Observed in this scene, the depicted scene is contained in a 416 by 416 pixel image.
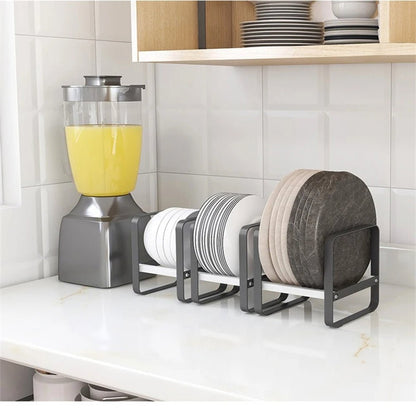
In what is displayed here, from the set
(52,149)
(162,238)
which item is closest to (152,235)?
(162,238)

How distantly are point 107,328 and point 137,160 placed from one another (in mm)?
491

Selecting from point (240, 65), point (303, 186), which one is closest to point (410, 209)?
point (303, 186)

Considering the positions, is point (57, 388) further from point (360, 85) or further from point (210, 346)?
point (360, 85)

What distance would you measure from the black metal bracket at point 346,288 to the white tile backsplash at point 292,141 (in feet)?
1.18

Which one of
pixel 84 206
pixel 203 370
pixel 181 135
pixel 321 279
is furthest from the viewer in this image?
pixel 181 135

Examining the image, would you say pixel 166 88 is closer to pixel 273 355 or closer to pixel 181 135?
pixel 181 135

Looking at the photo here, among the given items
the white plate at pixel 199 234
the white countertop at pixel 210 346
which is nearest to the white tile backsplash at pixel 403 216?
the white countertop at pixel 210 346

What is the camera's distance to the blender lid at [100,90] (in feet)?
5.87

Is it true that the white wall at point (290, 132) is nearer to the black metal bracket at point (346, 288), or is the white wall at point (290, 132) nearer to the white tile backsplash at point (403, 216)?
the white tile backsplash at point (403, 216)

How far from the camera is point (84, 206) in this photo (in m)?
1.83

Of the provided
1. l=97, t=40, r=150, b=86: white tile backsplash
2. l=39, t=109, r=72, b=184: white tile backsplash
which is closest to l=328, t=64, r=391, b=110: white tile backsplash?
l=97, t=40, r=150, b=86: white tile backsplash

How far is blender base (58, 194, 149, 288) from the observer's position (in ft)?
5.86

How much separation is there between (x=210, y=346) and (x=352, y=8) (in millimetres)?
709

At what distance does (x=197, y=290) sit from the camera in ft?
5.34
